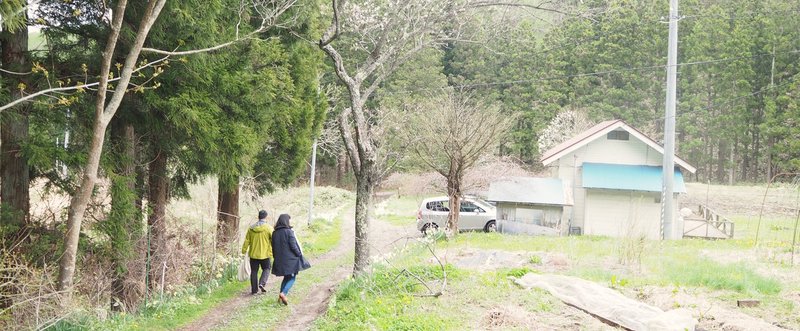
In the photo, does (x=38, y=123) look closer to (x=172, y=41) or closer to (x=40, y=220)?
(x=40, y=220)

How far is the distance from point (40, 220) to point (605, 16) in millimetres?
8818

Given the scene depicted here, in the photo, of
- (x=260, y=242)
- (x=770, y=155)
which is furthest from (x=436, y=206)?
(x=770, y=155)

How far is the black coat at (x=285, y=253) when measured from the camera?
9.74m

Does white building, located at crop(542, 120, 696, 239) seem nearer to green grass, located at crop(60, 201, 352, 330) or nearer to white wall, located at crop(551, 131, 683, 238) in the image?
white wall, located at crop(551, 131, 683, 238)

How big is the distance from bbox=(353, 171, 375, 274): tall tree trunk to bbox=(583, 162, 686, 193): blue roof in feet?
51.5

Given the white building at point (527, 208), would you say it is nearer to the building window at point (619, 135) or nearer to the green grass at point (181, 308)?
the building window at point (619, 135)

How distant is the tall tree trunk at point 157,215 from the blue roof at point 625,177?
1762 cm

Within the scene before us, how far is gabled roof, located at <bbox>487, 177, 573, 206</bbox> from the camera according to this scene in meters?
22.7

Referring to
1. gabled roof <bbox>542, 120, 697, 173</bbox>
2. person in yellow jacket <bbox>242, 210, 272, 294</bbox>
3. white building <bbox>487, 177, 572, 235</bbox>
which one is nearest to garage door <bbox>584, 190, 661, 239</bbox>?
gabled roof <bbox>542, 120, 697, 173</bbox>

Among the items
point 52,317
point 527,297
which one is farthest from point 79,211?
point 527,297

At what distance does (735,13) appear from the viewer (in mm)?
42469

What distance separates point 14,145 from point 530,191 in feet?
60.9

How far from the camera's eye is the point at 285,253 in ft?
32.1

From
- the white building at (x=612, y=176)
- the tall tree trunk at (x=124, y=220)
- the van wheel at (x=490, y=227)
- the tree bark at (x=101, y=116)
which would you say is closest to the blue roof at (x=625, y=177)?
the white building at (x=612, y=176)
